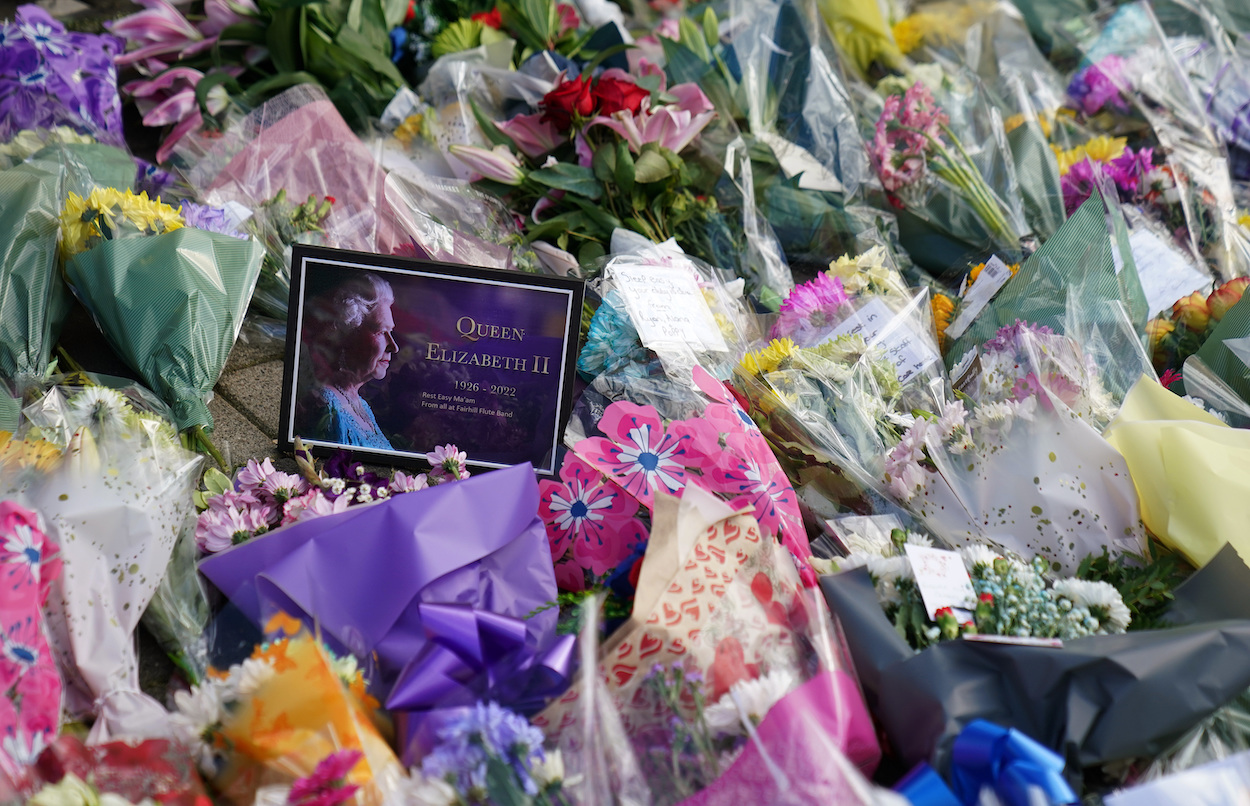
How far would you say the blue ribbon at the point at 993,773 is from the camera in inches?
36.4

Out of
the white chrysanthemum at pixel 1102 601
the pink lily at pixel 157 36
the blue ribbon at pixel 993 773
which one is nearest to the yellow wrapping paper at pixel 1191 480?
the white chrysanthemum at pixel 1102 601

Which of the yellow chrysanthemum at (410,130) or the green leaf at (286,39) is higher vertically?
the green leaf at (286,39)

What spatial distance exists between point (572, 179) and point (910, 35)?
2047mm

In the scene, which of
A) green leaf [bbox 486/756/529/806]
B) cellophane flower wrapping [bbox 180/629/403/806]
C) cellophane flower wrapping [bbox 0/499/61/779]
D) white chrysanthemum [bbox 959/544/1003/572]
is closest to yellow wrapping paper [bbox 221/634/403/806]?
cellophane flower wrapping [bbox 180/629/403/806]

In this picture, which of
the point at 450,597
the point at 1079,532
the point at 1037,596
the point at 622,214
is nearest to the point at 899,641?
the point at 1037,596

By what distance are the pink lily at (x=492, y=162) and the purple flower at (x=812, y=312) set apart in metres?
0.95

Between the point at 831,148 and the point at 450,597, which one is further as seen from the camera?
the point at 831,148

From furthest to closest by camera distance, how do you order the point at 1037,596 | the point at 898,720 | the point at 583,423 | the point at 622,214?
the point at 622,214 < the point at 583,423 < the point at 1037,596 < the point at 898,720

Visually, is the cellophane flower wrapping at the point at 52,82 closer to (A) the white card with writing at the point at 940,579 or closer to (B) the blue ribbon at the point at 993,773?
(A) the white card with writing at the point at 940,579

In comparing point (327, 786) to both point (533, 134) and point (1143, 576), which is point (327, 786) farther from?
point (533, 134)

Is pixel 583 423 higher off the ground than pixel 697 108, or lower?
lower

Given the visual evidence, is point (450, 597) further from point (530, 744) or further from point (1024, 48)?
point (1024, 48)

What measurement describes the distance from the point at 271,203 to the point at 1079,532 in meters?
1.96

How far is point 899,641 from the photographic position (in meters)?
1.11
